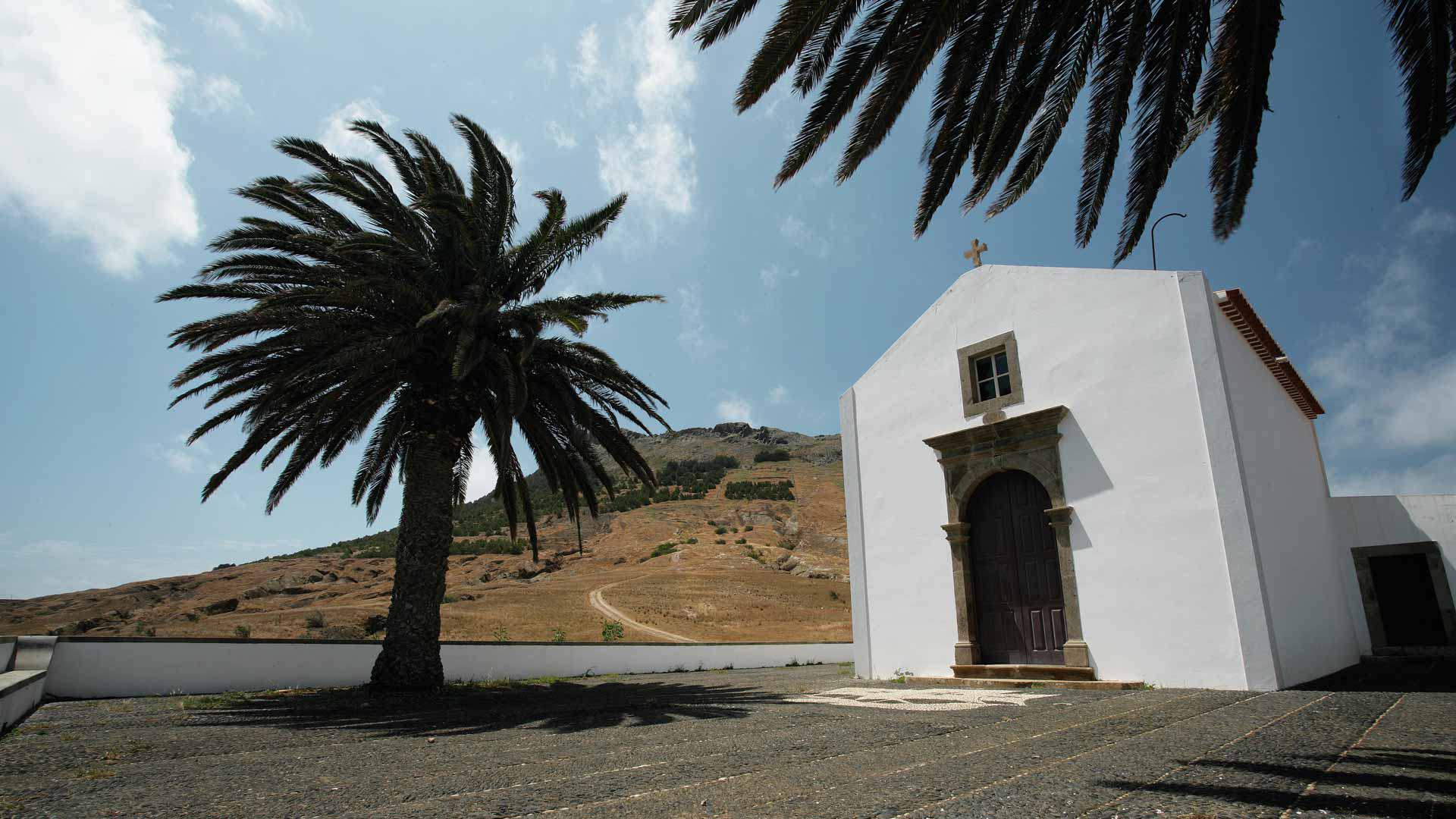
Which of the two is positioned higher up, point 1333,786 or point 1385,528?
point 1385,528

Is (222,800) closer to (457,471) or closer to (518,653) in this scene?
(457,471)

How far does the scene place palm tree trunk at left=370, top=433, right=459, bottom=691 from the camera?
10062 mm

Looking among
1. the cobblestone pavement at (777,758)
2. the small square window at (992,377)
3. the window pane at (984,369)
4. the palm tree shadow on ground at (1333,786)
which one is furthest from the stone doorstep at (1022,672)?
the palm tree shadow on ground at (1333,786)

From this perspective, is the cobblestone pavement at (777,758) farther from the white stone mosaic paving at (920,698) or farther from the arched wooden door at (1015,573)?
the arched wooden door at (1015,573)

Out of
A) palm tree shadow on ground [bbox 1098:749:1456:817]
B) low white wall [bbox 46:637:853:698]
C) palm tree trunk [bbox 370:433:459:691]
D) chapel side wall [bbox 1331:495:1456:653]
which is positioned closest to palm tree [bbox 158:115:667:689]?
palm tree trunk [bbox 370:433:459:691]

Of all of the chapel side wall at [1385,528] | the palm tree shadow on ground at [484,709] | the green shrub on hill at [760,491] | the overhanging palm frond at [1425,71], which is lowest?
the palm tree shadow on ground at [484,709]

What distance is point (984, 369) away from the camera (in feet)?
38.7

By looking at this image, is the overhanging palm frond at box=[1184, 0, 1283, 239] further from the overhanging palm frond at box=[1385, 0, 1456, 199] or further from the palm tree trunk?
the palm tree trunk

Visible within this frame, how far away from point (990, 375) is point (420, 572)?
30.6 ft

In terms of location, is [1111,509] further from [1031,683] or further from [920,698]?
[920,698]

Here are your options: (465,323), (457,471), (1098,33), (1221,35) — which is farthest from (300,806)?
(457,471)

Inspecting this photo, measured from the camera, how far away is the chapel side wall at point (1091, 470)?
8922 millimetres

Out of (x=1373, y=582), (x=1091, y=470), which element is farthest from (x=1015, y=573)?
(x=1373, y=582)

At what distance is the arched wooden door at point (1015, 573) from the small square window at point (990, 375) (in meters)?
1.17
